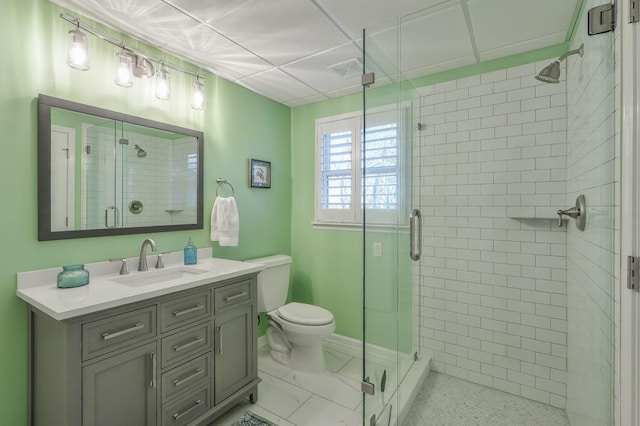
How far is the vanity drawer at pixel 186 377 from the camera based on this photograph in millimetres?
1471

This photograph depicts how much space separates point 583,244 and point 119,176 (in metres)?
2.59

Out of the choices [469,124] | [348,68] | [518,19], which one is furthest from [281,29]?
[469,124]

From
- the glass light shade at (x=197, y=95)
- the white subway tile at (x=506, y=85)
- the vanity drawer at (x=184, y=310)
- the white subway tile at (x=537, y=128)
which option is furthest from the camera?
the glass light shade at (x=197, y=95)

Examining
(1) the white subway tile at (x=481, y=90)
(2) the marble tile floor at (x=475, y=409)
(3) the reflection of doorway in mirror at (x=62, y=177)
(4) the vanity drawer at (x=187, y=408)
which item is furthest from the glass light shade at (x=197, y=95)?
(2) the marble tile floor at (x=475, y=409)

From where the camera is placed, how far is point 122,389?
1.32m

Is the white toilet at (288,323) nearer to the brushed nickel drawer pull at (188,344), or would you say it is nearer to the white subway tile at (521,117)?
the brushed nickel drawer pull at (188,344)

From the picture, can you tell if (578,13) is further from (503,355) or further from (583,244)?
(503,355)

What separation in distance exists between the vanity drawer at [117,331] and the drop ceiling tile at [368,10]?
1809mm

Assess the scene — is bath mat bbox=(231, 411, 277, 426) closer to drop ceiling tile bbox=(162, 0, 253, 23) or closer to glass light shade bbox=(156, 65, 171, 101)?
glass light shade bbox=(156, 65, 171, 101)

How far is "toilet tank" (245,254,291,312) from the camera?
2436mm

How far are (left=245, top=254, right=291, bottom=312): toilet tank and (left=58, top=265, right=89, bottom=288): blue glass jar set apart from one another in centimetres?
114

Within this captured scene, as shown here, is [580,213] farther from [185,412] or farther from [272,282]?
[185,412]

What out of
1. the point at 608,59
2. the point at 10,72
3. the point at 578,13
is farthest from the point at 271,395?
the point at 578,13

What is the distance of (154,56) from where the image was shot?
194 cm
